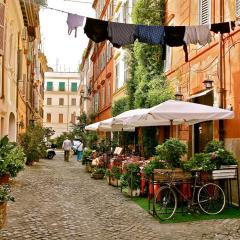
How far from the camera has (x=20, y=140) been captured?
921 inches

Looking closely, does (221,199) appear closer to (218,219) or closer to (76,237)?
(218,219)

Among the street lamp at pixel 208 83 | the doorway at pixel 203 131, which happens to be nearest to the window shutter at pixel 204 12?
the street lamp at pixel 208 83

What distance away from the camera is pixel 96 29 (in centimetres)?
1027

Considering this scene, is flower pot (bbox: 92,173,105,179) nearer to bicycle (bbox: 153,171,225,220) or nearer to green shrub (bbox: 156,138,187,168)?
green shrub (bbox: 156,138,187,168)

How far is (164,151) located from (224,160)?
128 cm

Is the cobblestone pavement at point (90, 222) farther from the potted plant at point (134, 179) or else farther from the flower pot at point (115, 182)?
the flower pot at point (115, 182)

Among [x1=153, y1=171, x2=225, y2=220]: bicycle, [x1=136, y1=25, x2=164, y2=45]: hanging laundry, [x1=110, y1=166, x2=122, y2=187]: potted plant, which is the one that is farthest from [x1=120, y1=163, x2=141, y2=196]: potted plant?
[x1=136, y1=25, x2=164, y2=45]: hanging laundry

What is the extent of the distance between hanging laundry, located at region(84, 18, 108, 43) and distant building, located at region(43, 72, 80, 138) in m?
70.4

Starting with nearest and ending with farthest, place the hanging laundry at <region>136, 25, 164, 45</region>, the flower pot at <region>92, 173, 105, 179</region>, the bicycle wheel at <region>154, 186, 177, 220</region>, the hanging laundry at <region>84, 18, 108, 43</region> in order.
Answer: the bicycle wheel at <region>154, 186, 177, 220</region>
the hanging laundry at <region>84, 18, 108, 43</region>
the hanging laundry at <region>136, 25, 164, 45</region>
the flower pot at <region>92, 173, 105, 179</region>

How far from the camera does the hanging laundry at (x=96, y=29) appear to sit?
10219 millimetres

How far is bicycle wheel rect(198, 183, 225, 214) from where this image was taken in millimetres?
9500

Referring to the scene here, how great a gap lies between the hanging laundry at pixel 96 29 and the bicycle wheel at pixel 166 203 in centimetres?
359

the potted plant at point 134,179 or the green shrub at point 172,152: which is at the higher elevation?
the green shrub at point 172,152

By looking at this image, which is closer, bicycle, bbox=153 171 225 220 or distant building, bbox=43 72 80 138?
bicycle, bbox=153 171 225 220
